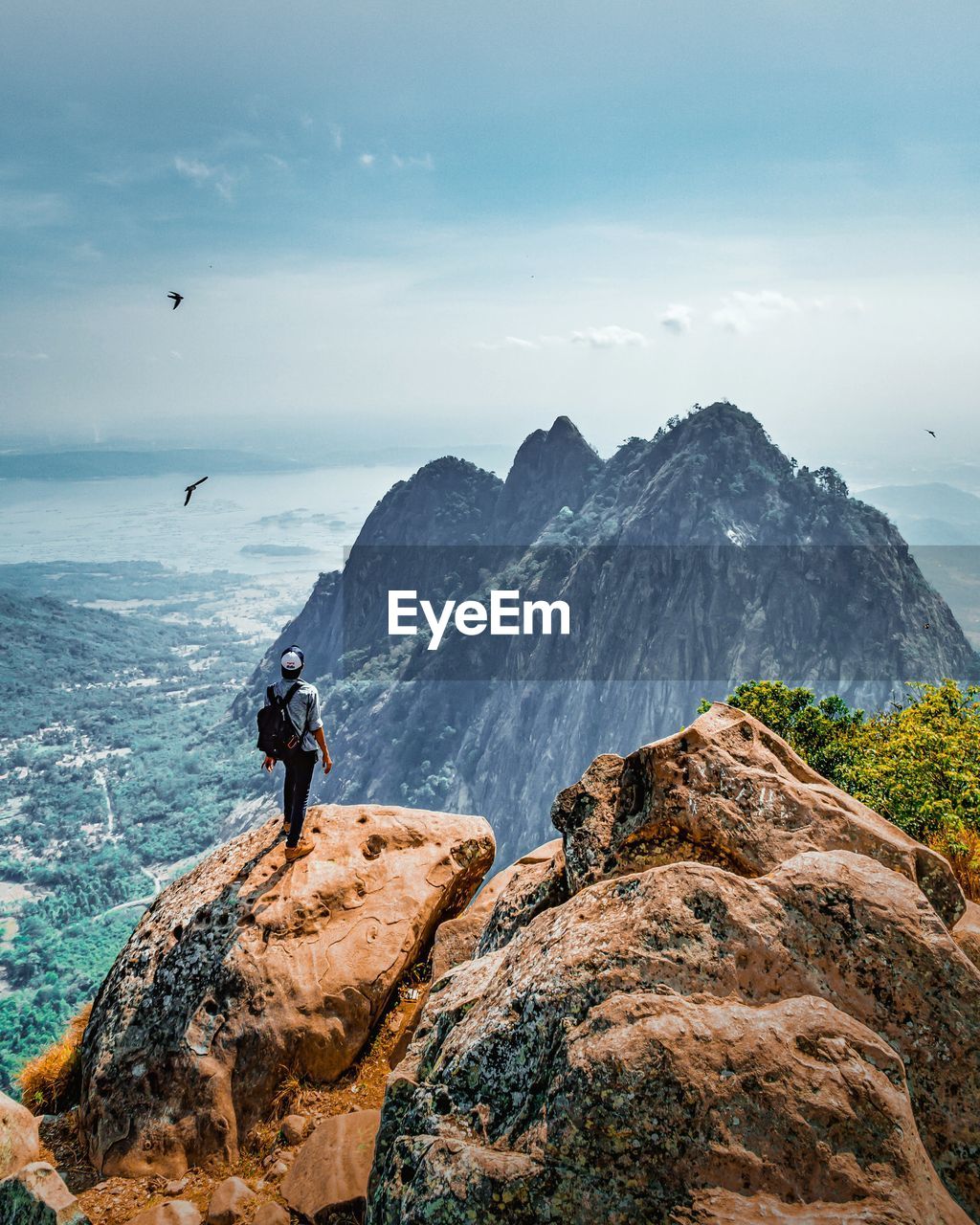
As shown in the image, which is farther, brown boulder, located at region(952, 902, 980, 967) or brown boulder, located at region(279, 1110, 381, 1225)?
→ brown boulder, located at region(952, 902, 980, 967)

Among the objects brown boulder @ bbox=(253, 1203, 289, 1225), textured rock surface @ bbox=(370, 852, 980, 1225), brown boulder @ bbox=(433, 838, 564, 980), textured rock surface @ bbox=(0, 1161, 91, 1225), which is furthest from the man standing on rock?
textured rock surface @ bbox=(370, 852, 980, 1225)

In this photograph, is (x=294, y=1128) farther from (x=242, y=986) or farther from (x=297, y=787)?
(x=297, y=787)

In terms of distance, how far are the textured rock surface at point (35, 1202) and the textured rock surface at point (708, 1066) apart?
3846 mm

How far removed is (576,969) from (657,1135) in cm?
147

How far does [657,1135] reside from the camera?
6.00m

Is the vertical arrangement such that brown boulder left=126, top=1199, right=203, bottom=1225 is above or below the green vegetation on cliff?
below

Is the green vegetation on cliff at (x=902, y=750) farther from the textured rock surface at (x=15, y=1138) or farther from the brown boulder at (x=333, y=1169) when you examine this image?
the textured rock surface at (x=15, y=1138)

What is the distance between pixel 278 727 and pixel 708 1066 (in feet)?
28.3

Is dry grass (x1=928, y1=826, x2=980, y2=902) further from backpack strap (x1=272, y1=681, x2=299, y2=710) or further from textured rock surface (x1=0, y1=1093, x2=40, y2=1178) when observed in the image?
textured rock surface (x1=0, y1=1093, x2=40, y2=1178)

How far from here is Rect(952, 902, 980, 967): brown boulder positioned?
9.56 meters

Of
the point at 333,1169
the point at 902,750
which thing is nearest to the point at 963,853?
the point at 902,750

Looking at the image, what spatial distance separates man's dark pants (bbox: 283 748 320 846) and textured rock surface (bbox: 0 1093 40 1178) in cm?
514

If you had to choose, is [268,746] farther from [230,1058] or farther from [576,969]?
[576,969]

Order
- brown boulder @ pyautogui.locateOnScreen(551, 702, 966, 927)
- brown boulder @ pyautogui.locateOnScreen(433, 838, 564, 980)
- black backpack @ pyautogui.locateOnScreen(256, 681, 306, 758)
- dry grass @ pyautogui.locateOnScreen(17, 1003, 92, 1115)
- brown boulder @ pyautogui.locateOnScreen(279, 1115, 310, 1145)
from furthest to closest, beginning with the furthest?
black backpack @ pyautogui.locateOnScreen(256, 681, 306, 758) → dry grass @ pyautogui.locateOnScreen(17, 1003, 92, 1115) → brown boulder @ pyautogui.locateOnScreen(433, 838, 564, 980) → brown boulder @ pyautogui.locateOnScreen(279, 1115, 310, 1145) → brown boulder @ pyautogui.locateOnScreen(551, 702, 966, 927)
